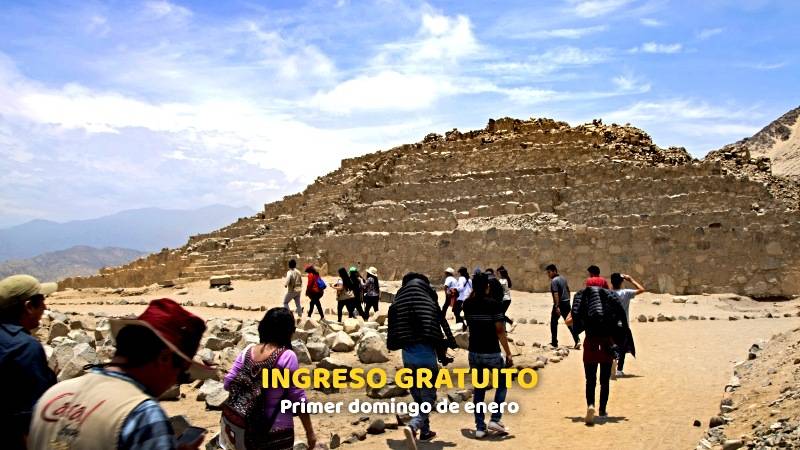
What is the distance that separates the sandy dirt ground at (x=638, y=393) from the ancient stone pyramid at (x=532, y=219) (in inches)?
64.2

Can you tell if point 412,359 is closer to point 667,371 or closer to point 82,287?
point 667,371

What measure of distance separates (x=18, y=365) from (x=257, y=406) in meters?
1.40

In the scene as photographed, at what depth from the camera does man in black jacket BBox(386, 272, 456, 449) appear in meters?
6.36

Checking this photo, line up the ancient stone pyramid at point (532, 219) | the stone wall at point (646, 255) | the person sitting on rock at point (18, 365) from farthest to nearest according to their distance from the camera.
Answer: the ancient stone pyramid at point (532, 219) → the stone wall at point (646, 255) → the person sitting on rock at point (18, 365)

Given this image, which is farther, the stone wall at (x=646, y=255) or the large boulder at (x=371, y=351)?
the stone wall at (x=646, y=255)

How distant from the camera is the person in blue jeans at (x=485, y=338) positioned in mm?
6684

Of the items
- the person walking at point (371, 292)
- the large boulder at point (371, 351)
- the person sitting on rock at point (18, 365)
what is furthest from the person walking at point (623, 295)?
the person sitting on rock at point (18, 365)

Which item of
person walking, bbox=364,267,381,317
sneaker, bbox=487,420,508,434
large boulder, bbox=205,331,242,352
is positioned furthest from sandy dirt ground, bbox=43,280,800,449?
large boulder, bbox=205,331,242,352

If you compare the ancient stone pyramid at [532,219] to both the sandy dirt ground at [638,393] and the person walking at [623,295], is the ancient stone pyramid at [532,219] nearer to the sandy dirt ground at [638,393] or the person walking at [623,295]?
the sandy dirt ground at [638,393]

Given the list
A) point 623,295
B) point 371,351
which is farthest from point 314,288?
point 623,295

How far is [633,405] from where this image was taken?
7.78m

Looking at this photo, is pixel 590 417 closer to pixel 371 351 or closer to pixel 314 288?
pixel 371 351

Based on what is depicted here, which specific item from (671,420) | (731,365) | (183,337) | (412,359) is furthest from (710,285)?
(183,337)

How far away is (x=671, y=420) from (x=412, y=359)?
2.89 m
